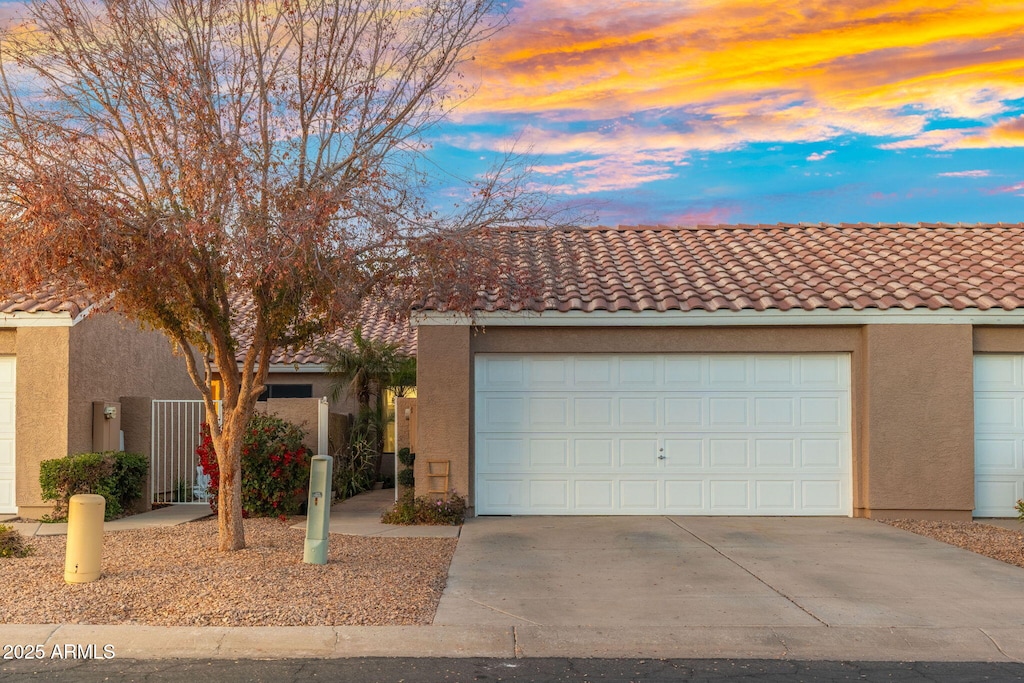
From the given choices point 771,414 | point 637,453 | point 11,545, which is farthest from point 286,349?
point 771,414

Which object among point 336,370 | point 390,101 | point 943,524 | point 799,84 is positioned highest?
point 799,84

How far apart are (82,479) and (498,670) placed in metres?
9.01

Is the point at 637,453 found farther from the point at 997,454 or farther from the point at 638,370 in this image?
the point at 997,454

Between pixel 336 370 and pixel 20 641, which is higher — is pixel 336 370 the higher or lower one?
the higher one

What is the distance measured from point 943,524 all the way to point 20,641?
11.2 m

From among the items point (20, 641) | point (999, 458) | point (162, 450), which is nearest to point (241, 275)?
point (20, 641)

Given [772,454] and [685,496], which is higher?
[772,454]

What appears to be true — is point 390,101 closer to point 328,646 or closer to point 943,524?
point 328,646

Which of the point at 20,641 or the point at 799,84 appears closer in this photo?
the point at 20,641

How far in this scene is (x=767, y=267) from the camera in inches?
615

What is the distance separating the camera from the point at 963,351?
1391cm

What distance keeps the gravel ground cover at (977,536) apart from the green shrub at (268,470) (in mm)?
8203

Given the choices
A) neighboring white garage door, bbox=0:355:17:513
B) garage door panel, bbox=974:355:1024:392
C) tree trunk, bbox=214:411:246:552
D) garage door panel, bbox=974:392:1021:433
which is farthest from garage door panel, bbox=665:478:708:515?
neighboring white garage door, bbox=0:355:17:513

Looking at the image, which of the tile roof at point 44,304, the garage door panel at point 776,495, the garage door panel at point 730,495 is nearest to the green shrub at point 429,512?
the garage door panel at point 730,495
